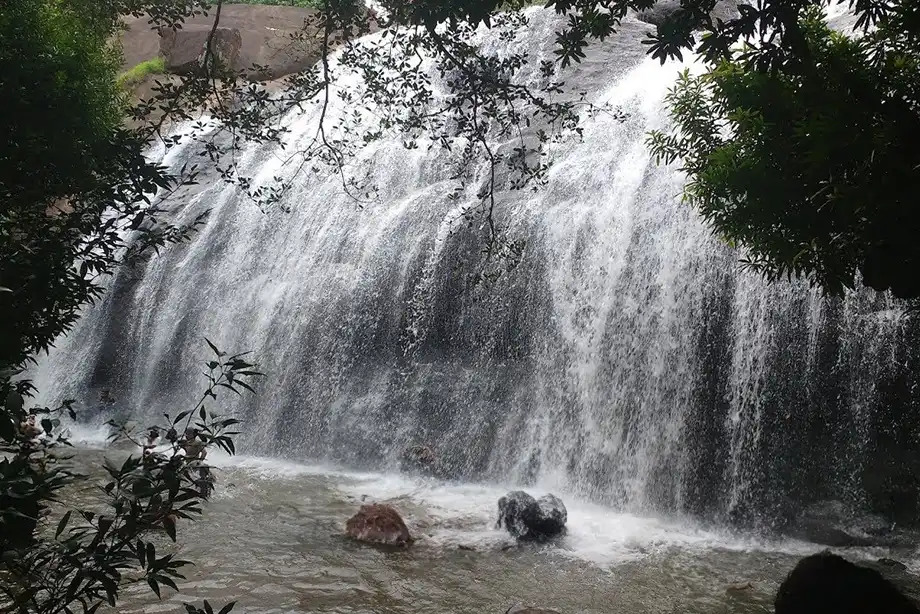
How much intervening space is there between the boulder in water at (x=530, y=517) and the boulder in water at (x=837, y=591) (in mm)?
3175

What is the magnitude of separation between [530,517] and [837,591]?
3691 mm

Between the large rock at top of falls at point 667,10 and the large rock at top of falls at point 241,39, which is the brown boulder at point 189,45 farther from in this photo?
the large rock at top of falls at point 667,10

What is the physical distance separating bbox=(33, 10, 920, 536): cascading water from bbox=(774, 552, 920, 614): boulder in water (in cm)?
394

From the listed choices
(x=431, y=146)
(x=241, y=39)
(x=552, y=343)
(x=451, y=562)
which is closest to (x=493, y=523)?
(x=451, y=562)

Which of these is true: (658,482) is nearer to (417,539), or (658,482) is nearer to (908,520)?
(908,520)

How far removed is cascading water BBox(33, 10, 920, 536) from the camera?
372 inches

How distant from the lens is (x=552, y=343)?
11828mm

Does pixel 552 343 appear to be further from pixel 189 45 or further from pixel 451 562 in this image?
pixel 189 45

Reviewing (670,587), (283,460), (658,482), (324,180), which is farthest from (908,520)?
(324,180)

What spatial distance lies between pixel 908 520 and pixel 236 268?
43.4 feet

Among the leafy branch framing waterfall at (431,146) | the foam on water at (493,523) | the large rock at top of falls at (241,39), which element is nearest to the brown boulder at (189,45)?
the large rock at top of falls at (241,39)

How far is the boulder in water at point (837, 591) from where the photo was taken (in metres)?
5.00

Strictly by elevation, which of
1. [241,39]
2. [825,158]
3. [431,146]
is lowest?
[431,146]

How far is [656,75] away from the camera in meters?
15.8
